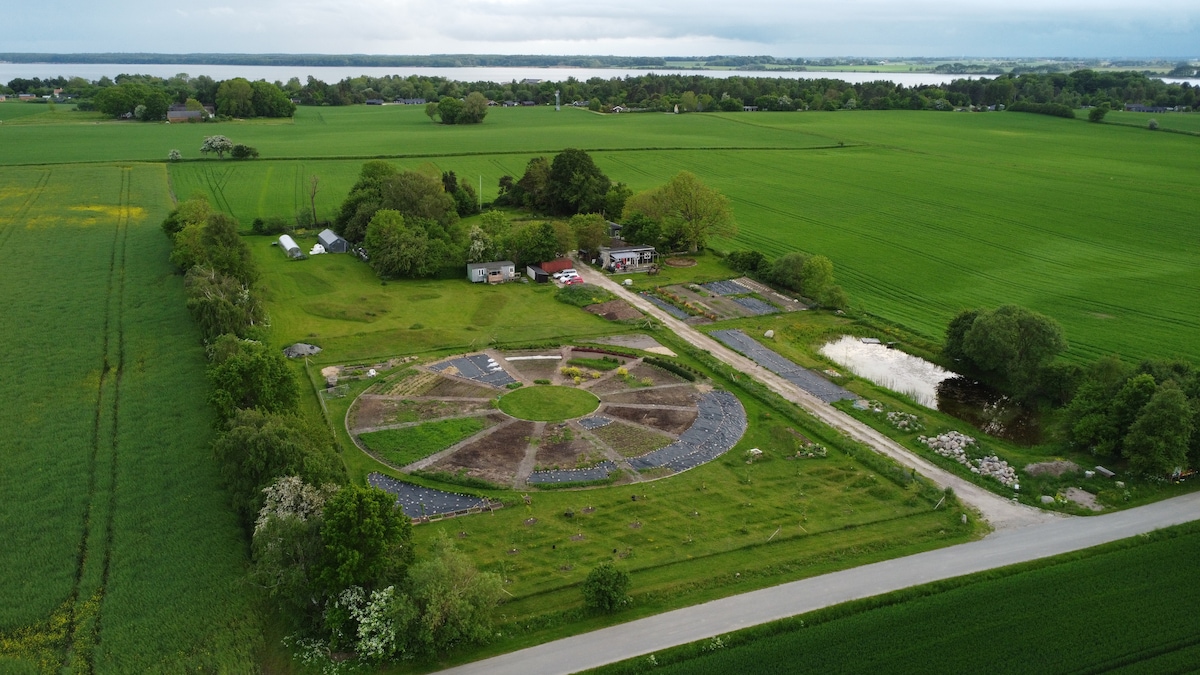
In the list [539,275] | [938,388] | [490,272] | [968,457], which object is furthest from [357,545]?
[539,275]

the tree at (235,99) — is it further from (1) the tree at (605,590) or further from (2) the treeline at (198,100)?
(1) the tree at (605,590)

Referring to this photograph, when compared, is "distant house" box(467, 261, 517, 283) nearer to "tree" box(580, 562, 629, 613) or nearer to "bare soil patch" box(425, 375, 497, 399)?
"bare soil patch" box(425, 375, 497, 399)

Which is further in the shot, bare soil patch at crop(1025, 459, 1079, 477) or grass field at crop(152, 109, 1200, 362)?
grass field at crop(152, 109, 1200, 362)

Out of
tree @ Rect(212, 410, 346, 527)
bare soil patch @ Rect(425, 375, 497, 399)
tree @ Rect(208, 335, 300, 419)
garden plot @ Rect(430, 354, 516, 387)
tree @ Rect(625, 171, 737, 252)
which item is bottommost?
bare soil patch @ Rect(425, 375, 497, 399)

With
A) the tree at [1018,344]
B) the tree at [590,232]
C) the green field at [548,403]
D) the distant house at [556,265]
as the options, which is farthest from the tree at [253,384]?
the tree at [1018,344]

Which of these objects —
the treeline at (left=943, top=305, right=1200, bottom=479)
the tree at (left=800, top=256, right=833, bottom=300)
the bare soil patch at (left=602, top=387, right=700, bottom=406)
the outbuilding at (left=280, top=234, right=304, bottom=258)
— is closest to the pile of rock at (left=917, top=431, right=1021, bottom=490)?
the treeline at (left=943, top=305, right=1200, bottom=479)

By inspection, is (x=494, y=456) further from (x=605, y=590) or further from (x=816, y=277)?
(x=816, y=277)

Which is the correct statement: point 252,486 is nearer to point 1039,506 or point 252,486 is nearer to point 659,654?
point 659,654
